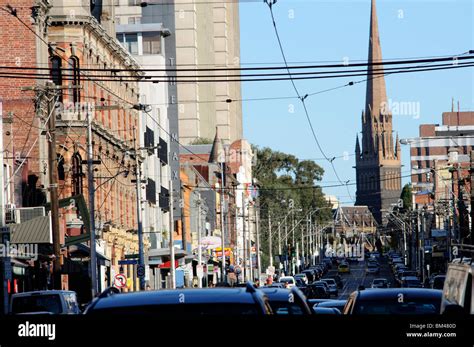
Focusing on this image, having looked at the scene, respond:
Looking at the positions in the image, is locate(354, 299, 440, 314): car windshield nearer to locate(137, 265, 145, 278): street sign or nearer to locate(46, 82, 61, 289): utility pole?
locate(46, 82, 61, 289): utility pole

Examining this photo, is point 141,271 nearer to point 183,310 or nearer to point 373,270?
point 183,310

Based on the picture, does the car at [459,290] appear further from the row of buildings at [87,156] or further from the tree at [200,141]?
the tree at [200,141]

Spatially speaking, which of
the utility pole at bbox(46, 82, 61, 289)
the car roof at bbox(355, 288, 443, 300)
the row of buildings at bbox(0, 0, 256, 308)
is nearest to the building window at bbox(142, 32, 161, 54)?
the row of buildings at bbox(0, 0, 256, 308)

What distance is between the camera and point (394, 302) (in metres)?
16.0

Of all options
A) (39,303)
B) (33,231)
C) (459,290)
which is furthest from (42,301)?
(459,290)

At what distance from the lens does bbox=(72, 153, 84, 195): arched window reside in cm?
5912

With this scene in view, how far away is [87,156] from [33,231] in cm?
623

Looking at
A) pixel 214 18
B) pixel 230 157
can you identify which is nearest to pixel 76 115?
pixel 230 157

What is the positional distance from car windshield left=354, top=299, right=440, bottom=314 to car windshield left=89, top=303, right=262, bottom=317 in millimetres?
5973

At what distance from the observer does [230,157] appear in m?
139

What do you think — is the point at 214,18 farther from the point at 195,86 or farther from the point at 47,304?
the point at 47,304

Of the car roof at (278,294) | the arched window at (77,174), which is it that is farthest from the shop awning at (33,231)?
the car roof at (278,294)

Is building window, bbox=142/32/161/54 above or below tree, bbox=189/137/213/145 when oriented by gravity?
above

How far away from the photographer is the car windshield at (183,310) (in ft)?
32.2
